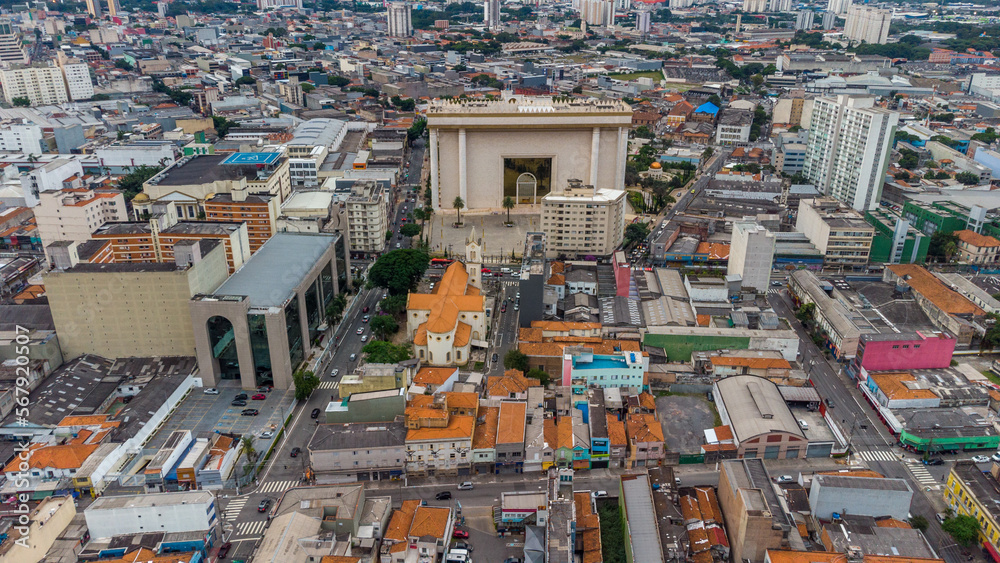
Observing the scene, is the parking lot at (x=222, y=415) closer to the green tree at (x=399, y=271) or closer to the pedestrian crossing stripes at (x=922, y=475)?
the green tree at (x=399, y=271)

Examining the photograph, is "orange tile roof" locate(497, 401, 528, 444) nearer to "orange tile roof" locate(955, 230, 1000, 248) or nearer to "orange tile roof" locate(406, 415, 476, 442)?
"orange tile roof" locate(406, 415, 476, 442)

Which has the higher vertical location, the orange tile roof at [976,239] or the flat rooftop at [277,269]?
the flat rooftop at [277,269]

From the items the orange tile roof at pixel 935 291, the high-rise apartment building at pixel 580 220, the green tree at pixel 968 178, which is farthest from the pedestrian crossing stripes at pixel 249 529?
the green tree at pixel 968 178

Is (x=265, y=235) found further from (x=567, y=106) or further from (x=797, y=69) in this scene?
(x=797, y=69)

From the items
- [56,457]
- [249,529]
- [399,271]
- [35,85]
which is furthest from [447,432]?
[35,85]

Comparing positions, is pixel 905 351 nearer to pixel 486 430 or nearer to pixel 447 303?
pixel 486 430

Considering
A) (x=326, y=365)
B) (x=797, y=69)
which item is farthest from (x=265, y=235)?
(x=797, y=69)

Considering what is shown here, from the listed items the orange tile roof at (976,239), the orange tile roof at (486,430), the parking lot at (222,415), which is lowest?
the parking lot at (222,415)
